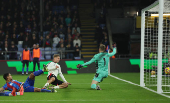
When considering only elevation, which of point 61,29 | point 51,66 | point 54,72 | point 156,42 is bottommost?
point 54,72

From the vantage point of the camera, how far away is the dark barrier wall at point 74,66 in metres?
19.0

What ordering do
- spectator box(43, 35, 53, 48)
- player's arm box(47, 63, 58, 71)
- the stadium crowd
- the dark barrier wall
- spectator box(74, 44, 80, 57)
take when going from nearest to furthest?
player's arm box(47, 63, 58, 71), the dark barrier wall, spectator box(74, 44, 80, 57), the stadium crowd, spectator box(43, 35, 53, 48)

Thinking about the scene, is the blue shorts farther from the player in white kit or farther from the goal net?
the goal net

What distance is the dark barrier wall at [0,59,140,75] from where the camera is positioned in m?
19.0

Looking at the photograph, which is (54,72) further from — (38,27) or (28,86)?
(38,27)

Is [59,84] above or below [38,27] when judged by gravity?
below

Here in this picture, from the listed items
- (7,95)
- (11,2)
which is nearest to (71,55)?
(11,2)

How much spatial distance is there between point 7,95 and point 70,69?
35.9 ft

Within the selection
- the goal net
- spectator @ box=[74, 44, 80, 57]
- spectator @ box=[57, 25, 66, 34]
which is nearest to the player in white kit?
the goal net

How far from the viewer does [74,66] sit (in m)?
19.5

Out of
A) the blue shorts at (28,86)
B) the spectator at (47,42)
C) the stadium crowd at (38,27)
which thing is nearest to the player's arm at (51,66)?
the blue shorts at (28,86)

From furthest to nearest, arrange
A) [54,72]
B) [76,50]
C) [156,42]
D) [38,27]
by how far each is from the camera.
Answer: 1. [38,27]
2. [76,50]
3. [156,42]
4. [54,72]

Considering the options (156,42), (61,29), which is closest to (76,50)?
(61,29)

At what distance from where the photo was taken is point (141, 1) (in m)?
27.6
